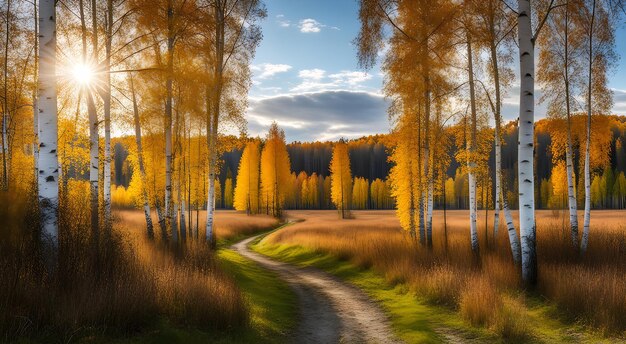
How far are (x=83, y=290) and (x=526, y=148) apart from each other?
31.6 ft

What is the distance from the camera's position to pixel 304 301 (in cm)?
1210

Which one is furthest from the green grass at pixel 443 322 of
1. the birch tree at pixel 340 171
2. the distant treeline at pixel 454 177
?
the birch tree at pixel 340 171

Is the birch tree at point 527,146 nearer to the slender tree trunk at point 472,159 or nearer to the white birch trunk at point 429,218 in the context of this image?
the slender tree trunk at point 472,159

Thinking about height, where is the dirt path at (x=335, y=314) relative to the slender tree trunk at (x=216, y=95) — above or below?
below

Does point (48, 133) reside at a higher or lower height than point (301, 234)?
higher

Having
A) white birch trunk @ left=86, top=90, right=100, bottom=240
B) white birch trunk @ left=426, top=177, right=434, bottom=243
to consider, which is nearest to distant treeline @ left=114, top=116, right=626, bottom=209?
white birch trunk @ left=426, top=177, right=434, bottom=243

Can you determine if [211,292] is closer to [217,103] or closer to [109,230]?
[109,230]

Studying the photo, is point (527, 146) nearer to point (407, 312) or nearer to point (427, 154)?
point (407, 312)

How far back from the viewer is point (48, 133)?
668 cm

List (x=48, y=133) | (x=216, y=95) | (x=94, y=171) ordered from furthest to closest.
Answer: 1. (x=216, y=95)
2. (x=94, y=171)
3. (x=48, y=133)

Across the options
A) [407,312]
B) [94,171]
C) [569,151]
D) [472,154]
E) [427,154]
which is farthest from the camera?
[427,154]

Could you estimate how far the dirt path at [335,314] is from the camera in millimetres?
8617

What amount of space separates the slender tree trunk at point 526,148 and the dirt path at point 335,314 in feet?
12.9

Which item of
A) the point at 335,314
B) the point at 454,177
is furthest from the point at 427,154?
the point at 454,177
